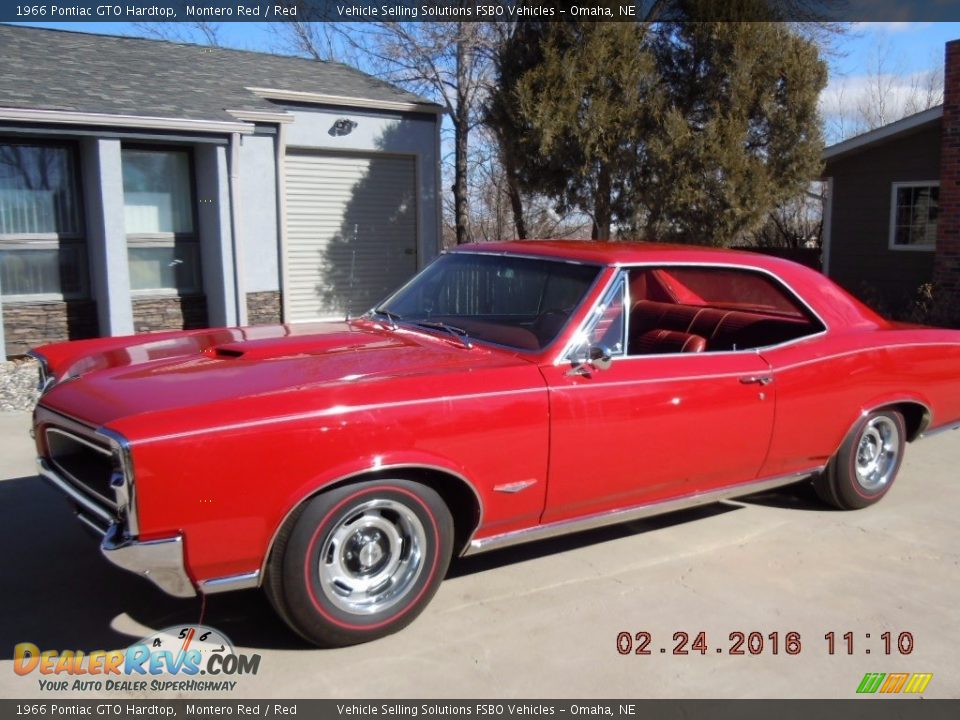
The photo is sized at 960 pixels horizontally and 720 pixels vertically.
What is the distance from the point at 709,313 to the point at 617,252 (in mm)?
1175

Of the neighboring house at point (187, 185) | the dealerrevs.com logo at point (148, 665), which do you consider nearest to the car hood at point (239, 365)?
the dealerrevs.com logo at point (148, 665)

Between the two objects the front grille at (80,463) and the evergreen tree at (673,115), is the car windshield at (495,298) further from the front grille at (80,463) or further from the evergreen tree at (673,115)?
the evergreen tree at (673,115)

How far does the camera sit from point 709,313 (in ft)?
17.5

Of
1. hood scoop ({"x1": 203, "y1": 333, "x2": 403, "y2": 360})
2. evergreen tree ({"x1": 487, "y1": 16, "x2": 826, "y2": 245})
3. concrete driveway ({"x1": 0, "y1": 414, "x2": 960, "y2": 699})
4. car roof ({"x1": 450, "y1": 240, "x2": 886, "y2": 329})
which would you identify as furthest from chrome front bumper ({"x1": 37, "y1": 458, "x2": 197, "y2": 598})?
evergreen tree ({"x1": 487, "y1": 16, "x2": 826, "y2": 245})

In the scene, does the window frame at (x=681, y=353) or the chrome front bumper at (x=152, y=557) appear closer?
the chrome front bumper at (x=152, y=557)

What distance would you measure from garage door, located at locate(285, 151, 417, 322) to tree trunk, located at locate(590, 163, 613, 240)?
9.83 feet

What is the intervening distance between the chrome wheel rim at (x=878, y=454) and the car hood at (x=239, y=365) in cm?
254

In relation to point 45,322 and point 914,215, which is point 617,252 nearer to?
point 45,322

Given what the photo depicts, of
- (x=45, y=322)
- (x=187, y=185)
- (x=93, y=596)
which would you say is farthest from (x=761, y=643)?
(x=187, y=185)

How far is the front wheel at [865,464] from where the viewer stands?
504 cm

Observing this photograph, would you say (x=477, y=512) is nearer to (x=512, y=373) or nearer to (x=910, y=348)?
(x=512, y=373)
